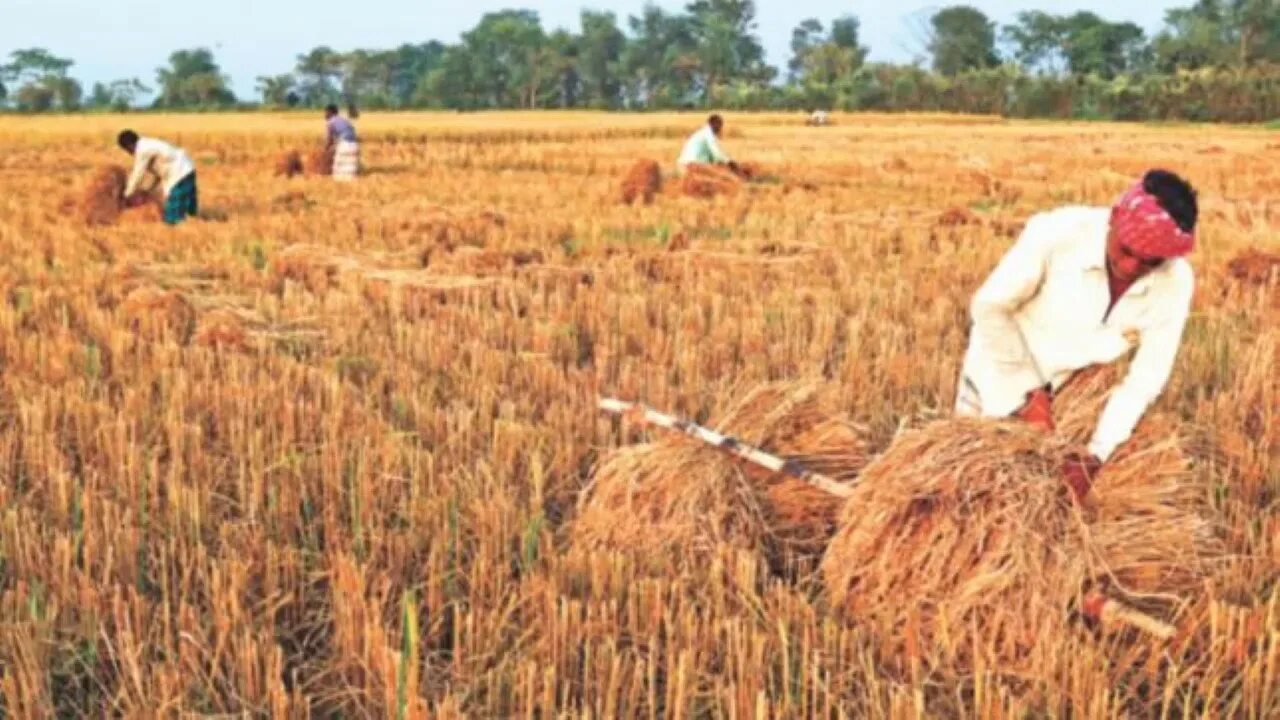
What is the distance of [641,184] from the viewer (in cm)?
1276

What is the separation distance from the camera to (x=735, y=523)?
3256 mm

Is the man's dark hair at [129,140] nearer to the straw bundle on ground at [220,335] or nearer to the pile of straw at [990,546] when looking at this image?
the straw bundle on ground at [220,335]

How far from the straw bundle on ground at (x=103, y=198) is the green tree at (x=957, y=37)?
76556 millimetres

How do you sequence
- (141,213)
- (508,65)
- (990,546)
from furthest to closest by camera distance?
(508,65)
(141,213)
(990,546)

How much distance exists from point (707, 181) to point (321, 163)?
18.7 feet

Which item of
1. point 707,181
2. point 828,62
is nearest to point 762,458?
point 707,181

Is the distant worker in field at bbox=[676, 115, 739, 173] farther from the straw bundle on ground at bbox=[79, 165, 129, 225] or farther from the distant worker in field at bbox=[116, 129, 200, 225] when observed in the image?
the straw bundle on ground at bbox=[79, 165, 129, 225]

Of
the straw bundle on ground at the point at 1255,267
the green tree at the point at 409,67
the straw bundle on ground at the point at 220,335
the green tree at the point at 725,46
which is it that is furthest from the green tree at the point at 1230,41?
the green tree at the point at 409,67

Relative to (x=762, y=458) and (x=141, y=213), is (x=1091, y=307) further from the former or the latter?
(x=141, y=213)

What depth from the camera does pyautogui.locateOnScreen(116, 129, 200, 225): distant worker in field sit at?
1041 cm

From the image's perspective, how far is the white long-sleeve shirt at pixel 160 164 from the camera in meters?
10.4

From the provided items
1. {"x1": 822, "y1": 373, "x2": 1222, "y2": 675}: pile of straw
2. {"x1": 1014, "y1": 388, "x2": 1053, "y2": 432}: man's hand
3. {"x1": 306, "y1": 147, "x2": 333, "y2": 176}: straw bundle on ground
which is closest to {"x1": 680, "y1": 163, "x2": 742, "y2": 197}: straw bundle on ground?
{"x1": 306, "y1": 147, "x2": 333, "y2": 176}: straw bundle on ground

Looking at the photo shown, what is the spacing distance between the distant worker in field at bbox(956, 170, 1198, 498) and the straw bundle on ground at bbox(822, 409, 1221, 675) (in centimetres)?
16

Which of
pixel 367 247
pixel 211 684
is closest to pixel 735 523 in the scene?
pixel 211 684
